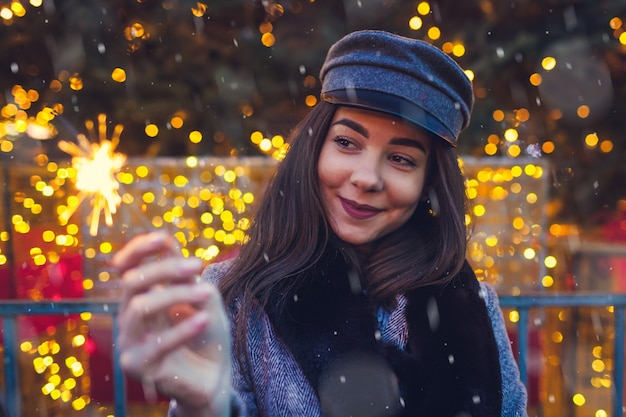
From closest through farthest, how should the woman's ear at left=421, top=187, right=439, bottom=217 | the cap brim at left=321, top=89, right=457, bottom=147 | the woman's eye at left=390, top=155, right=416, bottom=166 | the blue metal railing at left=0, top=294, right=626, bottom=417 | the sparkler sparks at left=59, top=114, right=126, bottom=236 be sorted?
the cap brim at left=321, top=89, right=457, bottom=147
the woman's eye at left=390, top=155, right=416, bottom=166
the woman's ear at left=421, top=187, right=439, bottom=217
the blue metal railing at left=0, top=294, right=626, bottom=417
the sparkler sparks at left=59, top=114, right=126, bottom=236

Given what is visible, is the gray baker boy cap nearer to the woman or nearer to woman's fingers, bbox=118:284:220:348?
the woman

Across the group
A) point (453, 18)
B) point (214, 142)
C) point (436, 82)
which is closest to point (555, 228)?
point (453, 18)

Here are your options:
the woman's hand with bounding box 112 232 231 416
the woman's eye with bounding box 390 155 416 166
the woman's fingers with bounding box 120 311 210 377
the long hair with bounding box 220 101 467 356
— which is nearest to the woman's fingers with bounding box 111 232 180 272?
the woman's hand with bounding box 112 232 231 416

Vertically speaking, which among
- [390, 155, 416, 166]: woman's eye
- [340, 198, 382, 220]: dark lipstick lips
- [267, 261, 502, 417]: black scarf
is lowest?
[267, 261, 502, 417]: black scarf

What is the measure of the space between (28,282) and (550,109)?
400cm

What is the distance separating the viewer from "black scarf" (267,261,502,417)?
176cm

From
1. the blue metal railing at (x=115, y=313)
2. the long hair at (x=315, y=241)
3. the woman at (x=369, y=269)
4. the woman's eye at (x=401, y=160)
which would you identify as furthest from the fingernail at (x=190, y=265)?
the blue metal railing at (x=115, y=313)

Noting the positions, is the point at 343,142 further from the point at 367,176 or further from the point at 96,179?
the point at 96,179

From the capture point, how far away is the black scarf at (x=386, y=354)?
5.77 ft

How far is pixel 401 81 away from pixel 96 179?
9.29ft

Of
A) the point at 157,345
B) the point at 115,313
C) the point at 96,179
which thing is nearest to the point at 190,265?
the point at 157,345

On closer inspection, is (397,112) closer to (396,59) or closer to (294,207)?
(396,59)

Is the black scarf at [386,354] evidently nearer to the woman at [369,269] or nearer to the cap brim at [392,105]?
the woman at [369,269]

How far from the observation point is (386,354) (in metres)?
1.84
